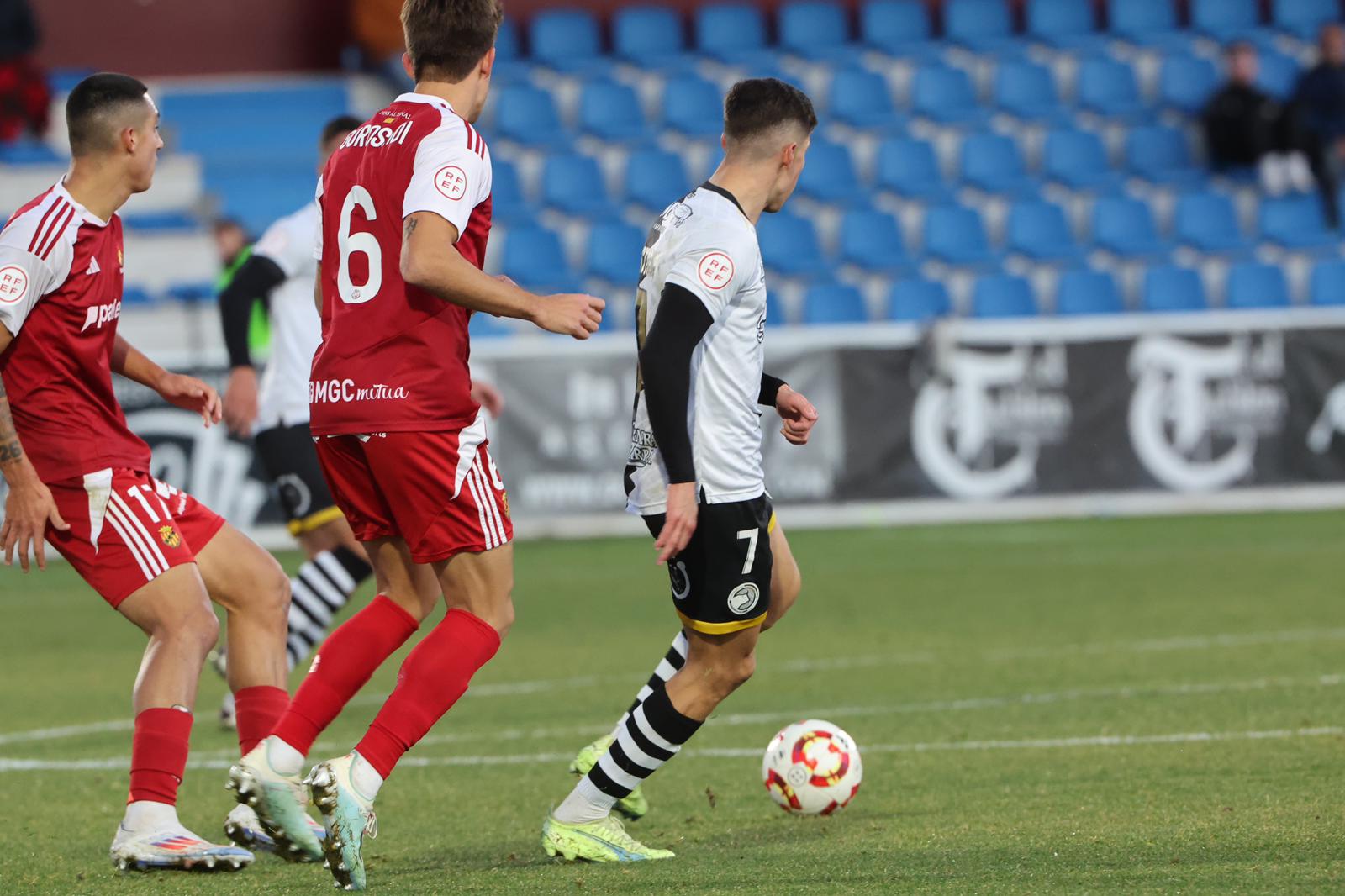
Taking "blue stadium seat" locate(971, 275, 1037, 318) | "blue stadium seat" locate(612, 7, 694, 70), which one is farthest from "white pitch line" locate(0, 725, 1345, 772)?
"blue stadium seat" locate(612, 7, 694, 70)

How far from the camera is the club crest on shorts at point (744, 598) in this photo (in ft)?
15.7

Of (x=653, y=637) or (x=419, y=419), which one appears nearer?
(x=419, y=419)

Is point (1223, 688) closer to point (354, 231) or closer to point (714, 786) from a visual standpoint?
point (714, 786)

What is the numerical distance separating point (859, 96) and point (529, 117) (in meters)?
3.50

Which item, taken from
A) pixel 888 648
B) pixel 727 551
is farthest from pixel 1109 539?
pixel 727 551

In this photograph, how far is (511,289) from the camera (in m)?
4.40

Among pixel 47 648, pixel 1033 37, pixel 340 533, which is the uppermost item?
pixel 1033 37

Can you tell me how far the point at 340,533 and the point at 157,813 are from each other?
2954 millimetres

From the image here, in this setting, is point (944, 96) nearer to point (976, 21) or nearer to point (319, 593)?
point (976, 21)

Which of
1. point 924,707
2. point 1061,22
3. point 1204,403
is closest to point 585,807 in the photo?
point 924,707

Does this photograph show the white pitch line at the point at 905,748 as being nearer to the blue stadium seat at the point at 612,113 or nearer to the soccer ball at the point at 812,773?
the soccer ball at the point at 812,773

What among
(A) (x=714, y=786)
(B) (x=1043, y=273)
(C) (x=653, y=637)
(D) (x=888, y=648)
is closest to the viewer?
(A) (x=714, y=786)

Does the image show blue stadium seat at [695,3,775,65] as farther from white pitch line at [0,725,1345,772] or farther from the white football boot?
the white football boot

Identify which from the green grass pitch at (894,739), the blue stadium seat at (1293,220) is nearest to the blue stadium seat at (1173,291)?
the blue stadium seat at (1293,220)
